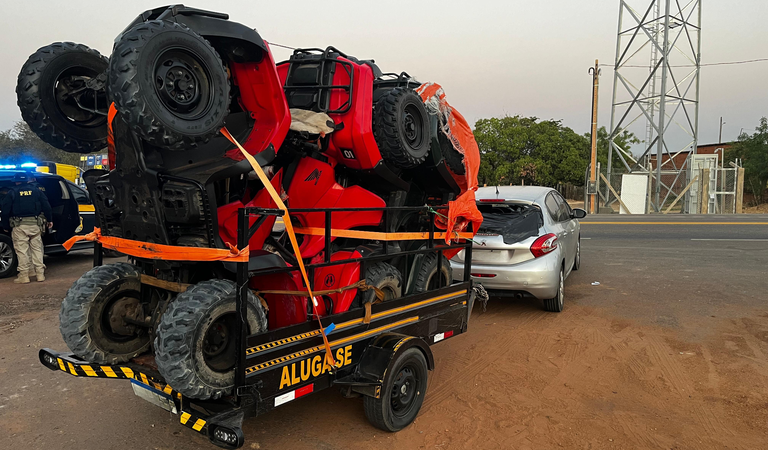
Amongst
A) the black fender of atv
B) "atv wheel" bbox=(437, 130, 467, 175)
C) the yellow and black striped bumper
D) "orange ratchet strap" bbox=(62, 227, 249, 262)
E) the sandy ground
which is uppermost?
the black fender of atv

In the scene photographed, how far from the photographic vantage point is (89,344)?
3242mm

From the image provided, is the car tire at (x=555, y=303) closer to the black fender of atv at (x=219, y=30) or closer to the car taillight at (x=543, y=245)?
the car taillight at (x=543, y=245)

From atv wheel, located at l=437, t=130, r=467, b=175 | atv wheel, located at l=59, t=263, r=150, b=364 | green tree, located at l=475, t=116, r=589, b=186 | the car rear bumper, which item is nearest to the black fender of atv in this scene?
atv wheel, located at l=59, t=263, r=150, b=364

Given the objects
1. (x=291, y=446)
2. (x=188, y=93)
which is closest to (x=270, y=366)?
(x=291, y=446)

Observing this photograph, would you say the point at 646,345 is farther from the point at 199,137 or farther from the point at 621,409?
the point at 199,137

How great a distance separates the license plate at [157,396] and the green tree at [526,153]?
31.0 meters

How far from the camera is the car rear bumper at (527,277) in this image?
6.37m

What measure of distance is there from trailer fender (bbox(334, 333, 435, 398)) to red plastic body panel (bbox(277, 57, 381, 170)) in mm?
1388

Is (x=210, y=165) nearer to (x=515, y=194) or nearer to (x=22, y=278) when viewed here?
(x=515, y=194)

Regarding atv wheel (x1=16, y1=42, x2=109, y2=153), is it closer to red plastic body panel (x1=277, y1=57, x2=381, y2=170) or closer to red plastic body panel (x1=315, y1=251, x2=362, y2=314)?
red plastic body panel (x1=277, y1=57, x2=381, y2=170)

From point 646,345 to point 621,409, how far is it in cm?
179

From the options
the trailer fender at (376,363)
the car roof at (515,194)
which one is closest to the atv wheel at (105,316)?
the trailer fender at (376,363)

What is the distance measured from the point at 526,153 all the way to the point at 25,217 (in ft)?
100

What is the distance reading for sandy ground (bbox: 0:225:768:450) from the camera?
11.9 ft
